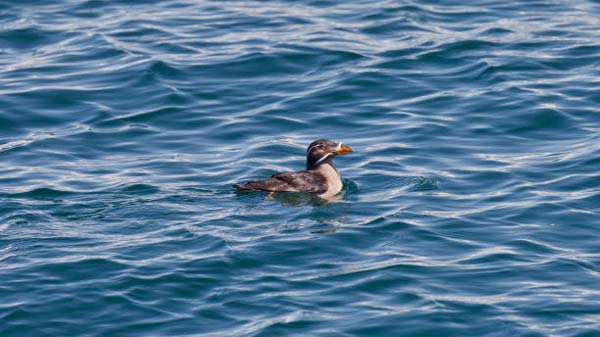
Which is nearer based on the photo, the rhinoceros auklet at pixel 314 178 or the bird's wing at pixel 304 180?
the rhinoceros auklet at pixel 314 178

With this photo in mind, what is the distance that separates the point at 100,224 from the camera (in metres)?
17.4

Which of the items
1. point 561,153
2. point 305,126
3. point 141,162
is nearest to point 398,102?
point 305,126

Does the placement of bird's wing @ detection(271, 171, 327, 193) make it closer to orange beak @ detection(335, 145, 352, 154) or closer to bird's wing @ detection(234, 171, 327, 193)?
bird's wing @ detection(234, 171, 327, 193)

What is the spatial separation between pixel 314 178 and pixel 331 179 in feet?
0.89

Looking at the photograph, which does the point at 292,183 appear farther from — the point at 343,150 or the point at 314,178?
the point at 343,150

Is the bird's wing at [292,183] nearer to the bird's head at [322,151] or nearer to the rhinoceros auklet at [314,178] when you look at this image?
the rhinoceros auklet at [314,178]

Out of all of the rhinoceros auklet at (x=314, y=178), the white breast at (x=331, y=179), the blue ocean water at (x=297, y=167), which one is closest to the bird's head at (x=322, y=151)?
the rhinoceros auklet at (x=314, y=178)

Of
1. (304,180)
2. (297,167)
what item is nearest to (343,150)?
(304,180)

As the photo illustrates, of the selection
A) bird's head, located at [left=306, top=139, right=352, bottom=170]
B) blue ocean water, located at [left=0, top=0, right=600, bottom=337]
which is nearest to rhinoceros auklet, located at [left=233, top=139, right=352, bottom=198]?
bird's head, located at [left=306, top=139, right=352, bottom=170]

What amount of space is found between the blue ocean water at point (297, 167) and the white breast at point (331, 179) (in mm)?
419

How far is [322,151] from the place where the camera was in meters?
19.8

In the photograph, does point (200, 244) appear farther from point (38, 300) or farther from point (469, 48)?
point (469, 48)

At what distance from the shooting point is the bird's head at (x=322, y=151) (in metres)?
19.8

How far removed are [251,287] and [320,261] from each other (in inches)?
57.6
